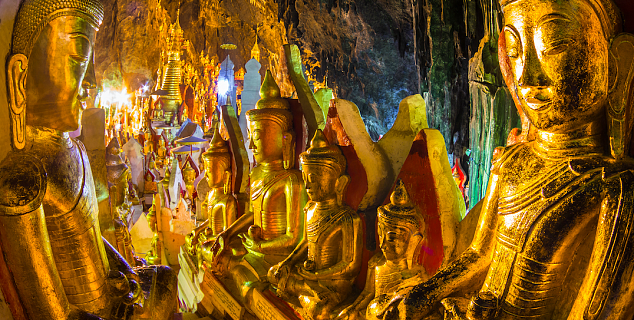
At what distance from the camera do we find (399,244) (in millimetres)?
1604

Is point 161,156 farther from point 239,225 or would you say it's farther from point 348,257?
point 348,257

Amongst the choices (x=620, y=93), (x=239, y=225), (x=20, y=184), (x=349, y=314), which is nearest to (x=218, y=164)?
(x=239, y=225)

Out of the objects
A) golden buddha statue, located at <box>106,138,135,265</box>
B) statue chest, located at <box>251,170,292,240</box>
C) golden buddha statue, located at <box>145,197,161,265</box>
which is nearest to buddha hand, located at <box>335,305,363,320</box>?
statue chest, located at <box>251,170,292,240</box>

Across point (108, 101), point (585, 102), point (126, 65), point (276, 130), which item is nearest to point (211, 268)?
point (276, 130)

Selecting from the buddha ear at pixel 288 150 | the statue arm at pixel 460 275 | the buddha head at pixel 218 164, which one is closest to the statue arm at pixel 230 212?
the buddha head at pixel 218 164

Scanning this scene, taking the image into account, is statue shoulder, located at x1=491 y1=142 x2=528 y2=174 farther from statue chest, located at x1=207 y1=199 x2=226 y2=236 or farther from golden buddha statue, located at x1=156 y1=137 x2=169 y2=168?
golden buddha statue, located at x1=156 y1=137 x2=169 y2=168

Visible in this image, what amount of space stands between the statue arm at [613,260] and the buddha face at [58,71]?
1.75 metres

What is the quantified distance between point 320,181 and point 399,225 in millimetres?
563

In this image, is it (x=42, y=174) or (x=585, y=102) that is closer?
(x=585, y=102)

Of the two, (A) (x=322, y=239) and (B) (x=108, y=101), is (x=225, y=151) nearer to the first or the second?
(A) (x=322, y=239)

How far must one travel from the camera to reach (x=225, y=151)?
3369 millimetres

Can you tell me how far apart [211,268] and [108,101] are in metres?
14.2

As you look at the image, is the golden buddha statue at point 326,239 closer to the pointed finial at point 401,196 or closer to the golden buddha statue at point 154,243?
the pointed finial at point 401,196

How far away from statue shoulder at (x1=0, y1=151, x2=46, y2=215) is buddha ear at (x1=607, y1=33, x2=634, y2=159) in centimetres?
170
